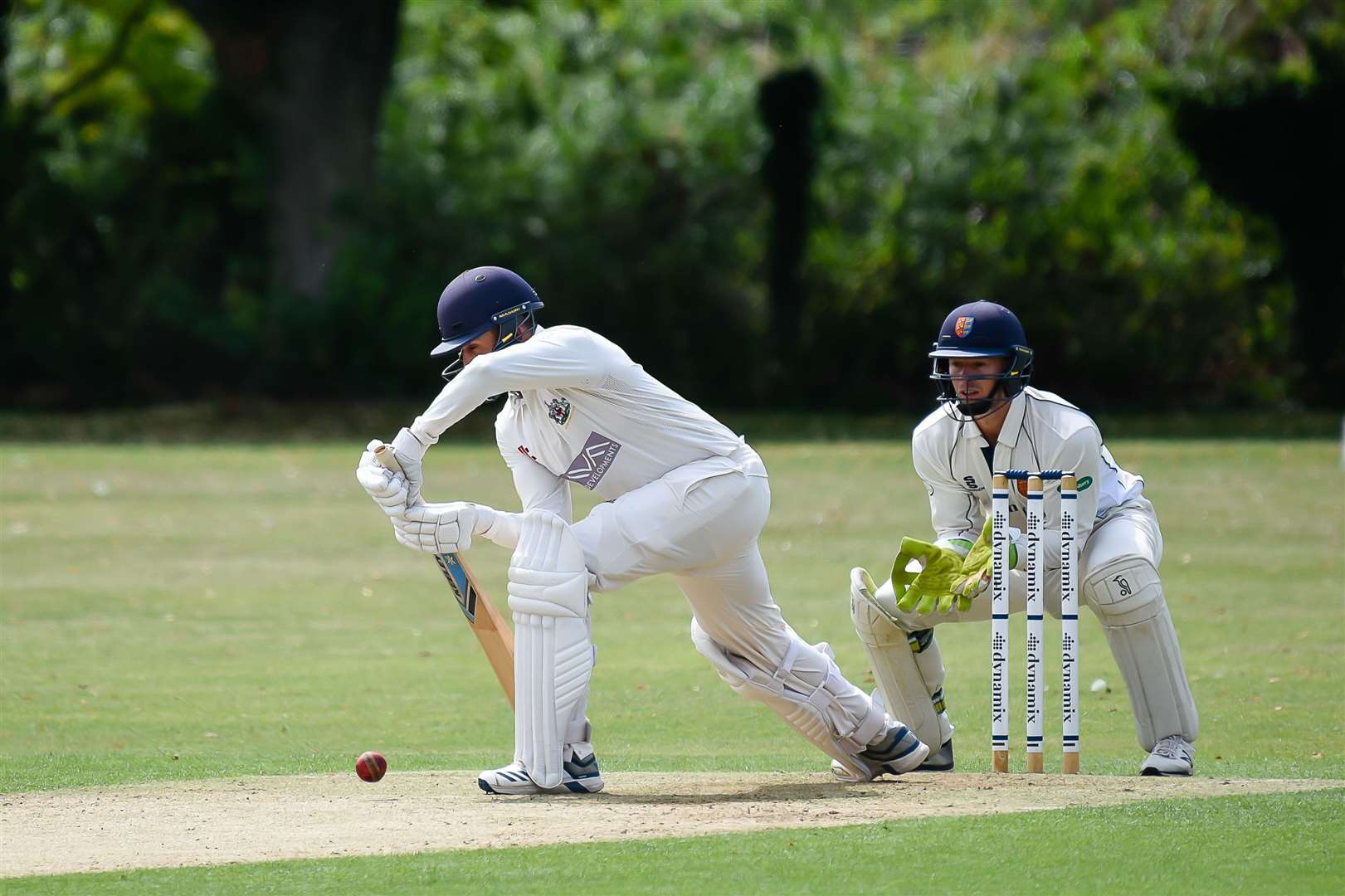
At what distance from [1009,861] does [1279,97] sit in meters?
20.7

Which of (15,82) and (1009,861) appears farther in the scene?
(15,82)

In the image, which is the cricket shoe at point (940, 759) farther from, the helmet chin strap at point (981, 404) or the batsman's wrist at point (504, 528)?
the batsman's wrist at point (504, 528)

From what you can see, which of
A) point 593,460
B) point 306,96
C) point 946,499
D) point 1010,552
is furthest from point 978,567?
point 306,96

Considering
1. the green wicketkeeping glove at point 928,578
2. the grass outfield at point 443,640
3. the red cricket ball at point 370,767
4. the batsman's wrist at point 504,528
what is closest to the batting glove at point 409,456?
the batsman's wrist at point 504,528

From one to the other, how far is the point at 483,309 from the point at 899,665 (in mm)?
2056

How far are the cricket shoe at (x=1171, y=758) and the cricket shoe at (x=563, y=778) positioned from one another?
1898 mm

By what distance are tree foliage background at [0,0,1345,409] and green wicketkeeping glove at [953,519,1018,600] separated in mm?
18514

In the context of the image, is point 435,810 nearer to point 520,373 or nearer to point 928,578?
point 520,373

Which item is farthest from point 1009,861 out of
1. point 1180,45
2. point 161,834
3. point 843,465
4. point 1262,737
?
point 1180,45

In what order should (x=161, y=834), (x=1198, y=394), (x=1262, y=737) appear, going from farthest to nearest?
1. (x=1198, y=394)
2. (x=1262, y=737)
3. (x=161, y=834)

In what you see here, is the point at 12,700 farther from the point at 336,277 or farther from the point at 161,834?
the point at 336,277

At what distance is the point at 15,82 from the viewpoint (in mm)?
28797

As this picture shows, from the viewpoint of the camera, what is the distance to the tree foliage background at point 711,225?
24766mm

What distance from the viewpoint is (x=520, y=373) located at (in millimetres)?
5895
